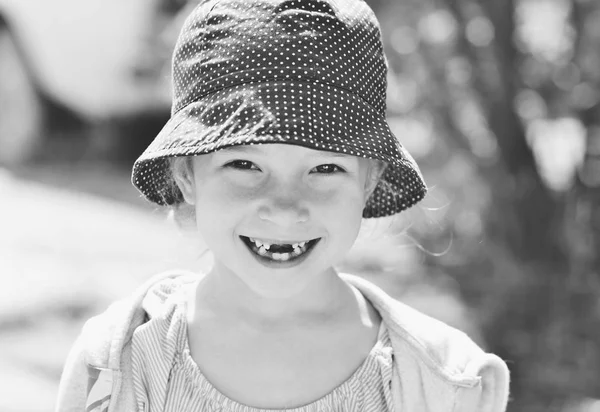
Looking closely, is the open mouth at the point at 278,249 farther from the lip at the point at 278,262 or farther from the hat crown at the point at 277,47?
the hat crown at the point at 277,47

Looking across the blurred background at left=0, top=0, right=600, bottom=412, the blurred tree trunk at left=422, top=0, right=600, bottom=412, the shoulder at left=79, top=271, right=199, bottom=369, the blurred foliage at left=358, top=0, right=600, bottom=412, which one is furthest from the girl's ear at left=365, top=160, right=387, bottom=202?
the blurred tree trunk at left=422, top=0, right=600, bottom=412

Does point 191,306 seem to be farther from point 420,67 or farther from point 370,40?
point 420,67

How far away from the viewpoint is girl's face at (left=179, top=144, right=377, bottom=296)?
4.87 ft

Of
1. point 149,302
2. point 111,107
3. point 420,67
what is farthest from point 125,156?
point 149,302

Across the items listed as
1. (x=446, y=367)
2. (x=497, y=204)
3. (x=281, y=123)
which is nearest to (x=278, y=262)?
(x=281, y=123)

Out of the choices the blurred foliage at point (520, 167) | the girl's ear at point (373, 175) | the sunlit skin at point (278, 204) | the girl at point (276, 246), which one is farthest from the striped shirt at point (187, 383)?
the blurred foliage at point (520, 167)

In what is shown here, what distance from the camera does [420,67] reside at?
128 inches

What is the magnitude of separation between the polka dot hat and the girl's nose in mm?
123

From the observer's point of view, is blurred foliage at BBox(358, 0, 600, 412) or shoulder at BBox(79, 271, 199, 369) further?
blurred foliage at BBox(358, 0, 600, 412)

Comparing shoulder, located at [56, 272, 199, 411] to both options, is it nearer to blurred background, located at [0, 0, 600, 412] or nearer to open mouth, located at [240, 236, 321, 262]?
open mouth, located at [240, 236, 321, 262]

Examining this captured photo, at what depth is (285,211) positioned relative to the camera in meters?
1.46

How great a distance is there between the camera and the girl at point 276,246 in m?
1.45

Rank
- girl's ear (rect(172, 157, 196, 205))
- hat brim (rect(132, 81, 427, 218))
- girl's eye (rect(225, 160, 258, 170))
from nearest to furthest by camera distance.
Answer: hat brim (rect(132, 81, 427, 218))
girl's eye (rect(225, 160, 258, 170))
girl's ear (rect(172, 157, 196, 205))

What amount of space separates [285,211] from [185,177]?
0.95ft
